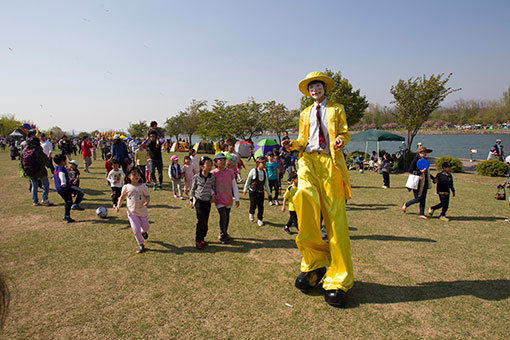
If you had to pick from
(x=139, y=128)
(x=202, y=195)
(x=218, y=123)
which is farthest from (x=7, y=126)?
(x=202, y=195)

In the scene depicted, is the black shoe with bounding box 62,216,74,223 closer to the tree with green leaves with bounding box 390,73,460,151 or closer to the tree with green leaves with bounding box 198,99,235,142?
the tree with green leaves with bounding box 390,73,460,151

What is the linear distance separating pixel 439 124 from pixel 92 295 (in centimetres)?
11919

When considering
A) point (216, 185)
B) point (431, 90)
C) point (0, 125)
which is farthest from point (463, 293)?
point (0, 125)

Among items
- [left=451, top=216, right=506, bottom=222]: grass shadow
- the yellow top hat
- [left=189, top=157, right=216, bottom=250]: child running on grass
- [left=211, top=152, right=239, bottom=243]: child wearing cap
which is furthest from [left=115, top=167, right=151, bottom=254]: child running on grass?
[left=451, top=216, right=506, bottom=222]: grass shadow

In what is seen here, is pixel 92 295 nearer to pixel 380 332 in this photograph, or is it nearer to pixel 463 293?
pixel 380 332

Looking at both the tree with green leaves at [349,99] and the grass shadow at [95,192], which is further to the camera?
the tree with green leaves at [349,99]

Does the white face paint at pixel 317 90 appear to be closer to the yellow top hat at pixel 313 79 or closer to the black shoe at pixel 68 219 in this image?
the yellow top hat at pixel 313 79

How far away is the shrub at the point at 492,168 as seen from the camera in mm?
14641

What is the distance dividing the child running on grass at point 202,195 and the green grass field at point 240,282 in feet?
1.31

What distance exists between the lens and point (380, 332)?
329 centimetres

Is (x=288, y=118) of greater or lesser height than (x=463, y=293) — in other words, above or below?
above

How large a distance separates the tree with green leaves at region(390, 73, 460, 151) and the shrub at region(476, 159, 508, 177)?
14.5 feet

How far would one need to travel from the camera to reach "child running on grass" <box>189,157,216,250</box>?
5.66 m

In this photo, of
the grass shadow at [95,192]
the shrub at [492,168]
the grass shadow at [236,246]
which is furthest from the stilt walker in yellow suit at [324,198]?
the shrub at [492,168]
